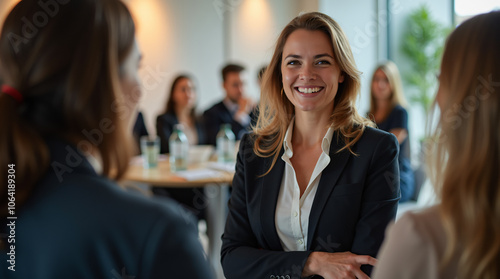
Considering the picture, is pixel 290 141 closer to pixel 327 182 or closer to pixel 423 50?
pixel 327 182

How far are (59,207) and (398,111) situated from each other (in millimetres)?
3480

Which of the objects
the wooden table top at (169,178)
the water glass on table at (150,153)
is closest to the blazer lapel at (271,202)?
the wooden table top at (169,178)

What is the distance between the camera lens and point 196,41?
6.00m

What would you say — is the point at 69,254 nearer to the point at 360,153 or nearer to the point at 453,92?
the point at 453,92

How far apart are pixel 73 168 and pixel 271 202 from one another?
918mm

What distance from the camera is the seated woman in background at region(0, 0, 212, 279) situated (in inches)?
26.9

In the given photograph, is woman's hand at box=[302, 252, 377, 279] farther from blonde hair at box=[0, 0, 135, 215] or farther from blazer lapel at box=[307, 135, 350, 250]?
blonde hair at box=[0, 0, 135, 215]

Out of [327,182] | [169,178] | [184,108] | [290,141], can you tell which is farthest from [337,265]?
[184,108]

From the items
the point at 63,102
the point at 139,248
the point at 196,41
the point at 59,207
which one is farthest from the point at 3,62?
the point at 196,41

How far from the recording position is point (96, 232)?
0.68 m

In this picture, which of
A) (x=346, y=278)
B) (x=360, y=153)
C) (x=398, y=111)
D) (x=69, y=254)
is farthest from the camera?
(x=398, y=111)

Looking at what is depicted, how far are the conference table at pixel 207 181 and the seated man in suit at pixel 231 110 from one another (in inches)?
29.7

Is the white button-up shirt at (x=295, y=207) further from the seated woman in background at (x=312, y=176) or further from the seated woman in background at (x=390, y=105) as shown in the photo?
the seated woman in background at (x=390, y=105)

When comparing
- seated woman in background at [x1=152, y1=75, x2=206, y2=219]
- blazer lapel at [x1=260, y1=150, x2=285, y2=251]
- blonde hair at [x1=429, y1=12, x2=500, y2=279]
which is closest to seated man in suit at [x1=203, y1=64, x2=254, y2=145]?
seated woman in background at [x1=152, y1=75, x2=206, y2=219]
